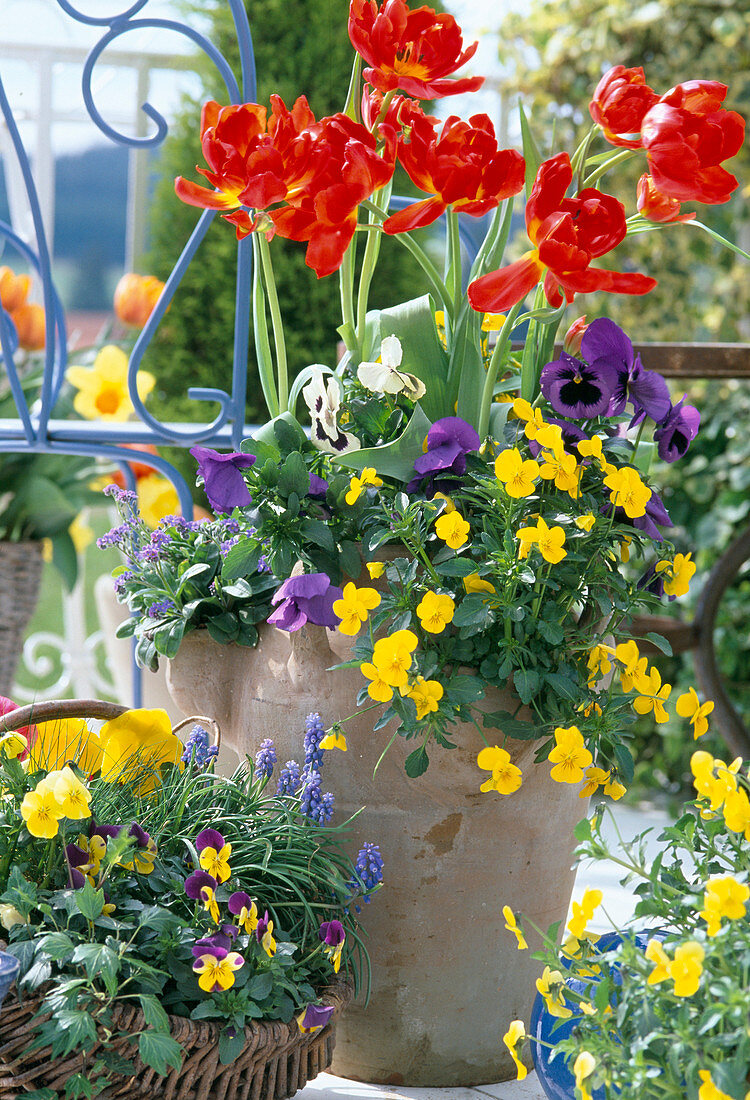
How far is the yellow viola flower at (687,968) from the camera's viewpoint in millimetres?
567

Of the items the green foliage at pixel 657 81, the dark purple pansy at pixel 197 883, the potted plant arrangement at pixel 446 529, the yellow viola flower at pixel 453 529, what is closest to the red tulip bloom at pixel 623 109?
the potted plant arrangement at pixel 446 529

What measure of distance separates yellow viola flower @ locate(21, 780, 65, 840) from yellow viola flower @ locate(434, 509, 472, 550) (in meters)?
0.33

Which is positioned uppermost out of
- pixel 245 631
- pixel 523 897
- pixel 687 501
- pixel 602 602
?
pixel 602 602

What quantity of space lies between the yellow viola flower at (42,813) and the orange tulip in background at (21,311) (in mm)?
1581

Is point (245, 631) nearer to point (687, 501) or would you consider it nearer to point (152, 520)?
point (152, 520)

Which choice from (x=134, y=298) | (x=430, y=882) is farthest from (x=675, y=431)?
(x=134, y=298)

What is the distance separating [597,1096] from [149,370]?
104 inches

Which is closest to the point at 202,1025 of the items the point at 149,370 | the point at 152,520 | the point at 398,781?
the point at 398,781

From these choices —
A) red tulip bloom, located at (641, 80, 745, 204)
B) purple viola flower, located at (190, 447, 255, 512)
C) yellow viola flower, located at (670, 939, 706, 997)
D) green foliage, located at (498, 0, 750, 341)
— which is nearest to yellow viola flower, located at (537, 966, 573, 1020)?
yellow viola flower, located at (670, 939, 706, 997)

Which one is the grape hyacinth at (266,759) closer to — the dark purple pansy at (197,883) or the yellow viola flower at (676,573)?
the dark purple pansy at (197,883)

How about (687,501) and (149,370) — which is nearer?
(687,501)

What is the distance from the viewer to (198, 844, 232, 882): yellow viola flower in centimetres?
77

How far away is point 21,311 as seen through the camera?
2.13m

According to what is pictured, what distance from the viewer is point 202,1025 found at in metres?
0.73
